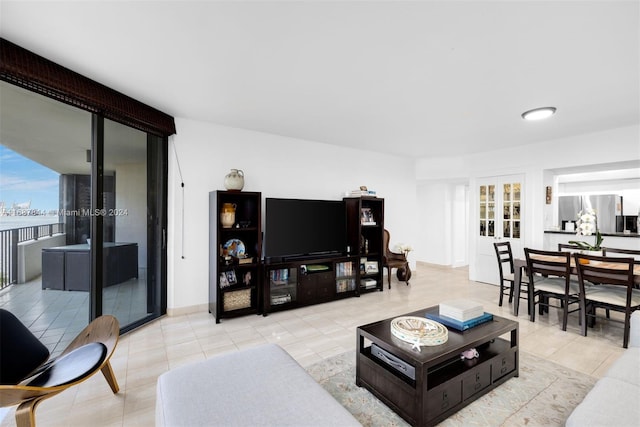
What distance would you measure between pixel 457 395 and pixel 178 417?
1634 mm

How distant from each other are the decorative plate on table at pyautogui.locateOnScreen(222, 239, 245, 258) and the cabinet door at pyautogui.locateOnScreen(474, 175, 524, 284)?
440 cm

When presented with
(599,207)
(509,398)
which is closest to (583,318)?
(509,398)

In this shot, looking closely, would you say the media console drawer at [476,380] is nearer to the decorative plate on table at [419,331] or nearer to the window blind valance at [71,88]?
the decorative plate on table at [419,331]

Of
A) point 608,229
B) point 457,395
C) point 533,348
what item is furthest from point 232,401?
point 608,229

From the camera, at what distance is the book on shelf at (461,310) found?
2123mm

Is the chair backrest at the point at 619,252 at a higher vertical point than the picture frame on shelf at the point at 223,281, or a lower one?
higher

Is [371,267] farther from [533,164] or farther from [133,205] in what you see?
[133,205]

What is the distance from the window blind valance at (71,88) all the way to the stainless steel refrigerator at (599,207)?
7310 millimetres

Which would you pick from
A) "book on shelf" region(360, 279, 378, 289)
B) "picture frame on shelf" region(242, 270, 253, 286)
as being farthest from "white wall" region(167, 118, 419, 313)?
"book on shelf" region(360, 279, 378, 289)

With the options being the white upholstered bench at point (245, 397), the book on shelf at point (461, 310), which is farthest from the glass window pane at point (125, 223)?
the book on shelf at point (461, 310)

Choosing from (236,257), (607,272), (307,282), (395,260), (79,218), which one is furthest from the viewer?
(395,260)

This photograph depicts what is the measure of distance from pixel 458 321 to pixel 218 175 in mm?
3197

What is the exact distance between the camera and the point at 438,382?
5.90 ft

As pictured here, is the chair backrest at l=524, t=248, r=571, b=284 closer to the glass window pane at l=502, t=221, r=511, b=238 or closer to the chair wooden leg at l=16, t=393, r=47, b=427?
the glass window pane at l=502, t=221, r=511, b=238
